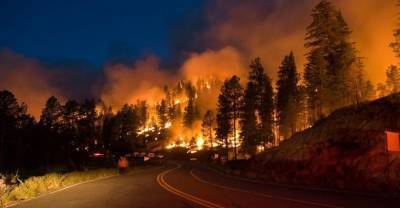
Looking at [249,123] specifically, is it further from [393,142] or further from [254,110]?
[393,142]

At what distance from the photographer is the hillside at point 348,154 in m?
23.1

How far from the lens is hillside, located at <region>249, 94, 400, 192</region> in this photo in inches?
910

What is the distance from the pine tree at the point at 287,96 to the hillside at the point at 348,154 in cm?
3755

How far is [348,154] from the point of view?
28.0 metres

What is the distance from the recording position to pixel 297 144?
125 ft

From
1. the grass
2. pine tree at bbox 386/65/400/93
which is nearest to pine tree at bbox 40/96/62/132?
the grass

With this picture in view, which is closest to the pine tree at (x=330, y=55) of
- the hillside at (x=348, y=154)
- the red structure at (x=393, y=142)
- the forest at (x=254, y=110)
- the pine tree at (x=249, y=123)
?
the forest at (x=254, y=110)

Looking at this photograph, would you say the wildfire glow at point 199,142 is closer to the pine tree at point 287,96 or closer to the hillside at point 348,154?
the pine tree at point 287,96

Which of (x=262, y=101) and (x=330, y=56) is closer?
(x=330, y=56)

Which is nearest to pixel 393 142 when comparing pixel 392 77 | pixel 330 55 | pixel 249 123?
pixel 330 55

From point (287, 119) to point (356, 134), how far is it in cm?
4829

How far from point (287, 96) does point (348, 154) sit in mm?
51580

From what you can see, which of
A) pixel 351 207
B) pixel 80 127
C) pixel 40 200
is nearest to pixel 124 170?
pixel 40 200

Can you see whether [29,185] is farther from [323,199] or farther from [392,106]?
[392,106]
